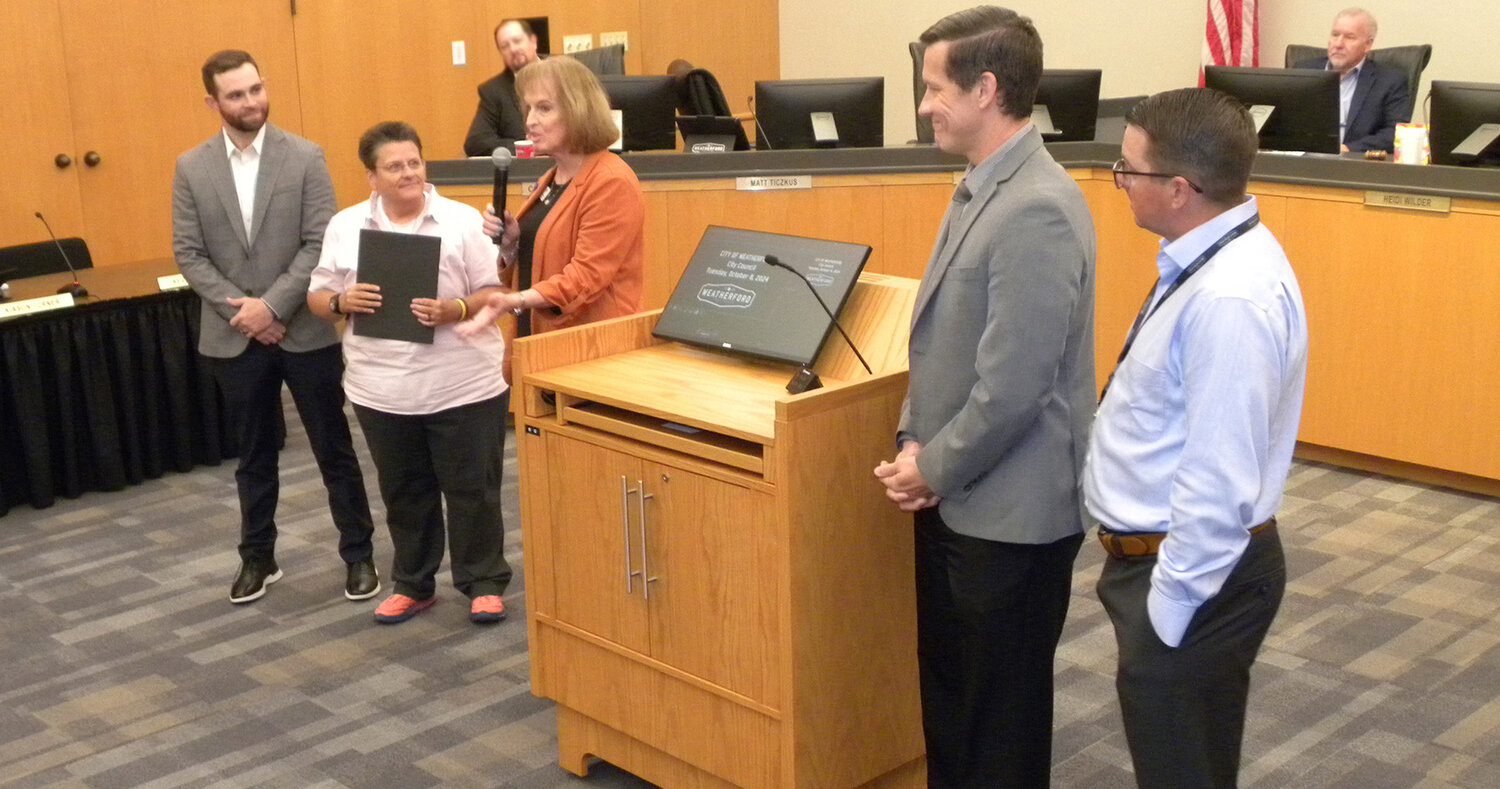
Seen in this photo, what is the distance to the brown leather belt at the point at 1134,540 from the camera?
210 centimetres

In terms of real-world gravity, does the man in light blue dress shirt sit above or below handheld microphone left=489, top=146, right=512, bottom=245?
below

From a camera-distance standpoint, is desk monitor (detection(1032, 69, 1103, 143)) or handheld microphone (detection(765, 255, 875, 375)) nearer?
handheld microphone (detection(765, 255, 875, 375))

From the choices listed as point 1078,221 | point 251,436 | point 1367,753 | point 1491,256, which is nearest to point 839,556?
point 1078,221

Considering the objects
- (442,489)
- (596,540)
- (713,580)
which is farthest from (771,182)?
(713,580)

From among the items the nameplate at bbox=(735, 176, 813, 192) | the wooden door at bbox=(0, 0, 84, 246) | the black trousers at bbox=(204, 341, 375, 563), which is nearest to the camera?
the black trousers at bbox=(204, 341, 375, 563)

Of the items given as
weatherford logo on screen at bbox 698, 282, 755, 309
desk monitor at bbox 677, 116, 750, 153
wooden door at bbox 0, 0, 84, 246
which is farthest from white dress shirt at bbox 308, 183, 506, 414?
wooden door at bbox 0, 0, 84, 246

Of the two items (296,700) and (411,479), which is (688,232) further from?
(296,700)

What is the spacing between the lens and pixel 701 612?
109 inches

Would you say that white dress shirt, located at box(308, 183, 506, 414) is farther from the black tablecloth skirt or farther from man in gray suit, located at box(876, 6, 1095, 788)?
the black tablecloth skirt

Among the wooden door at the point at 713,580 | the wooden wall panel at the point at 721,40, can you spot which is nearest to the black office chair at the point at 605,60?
the wooden wall panel at the point at 721,40

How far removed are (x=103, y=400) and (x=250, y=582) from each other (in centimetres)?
140

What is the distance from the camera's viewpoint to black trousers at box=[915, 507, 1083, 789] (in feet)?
8.07

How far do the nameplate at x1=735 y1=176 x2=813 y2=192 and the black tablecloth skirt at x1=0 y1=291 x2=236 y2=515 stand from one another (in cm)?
212

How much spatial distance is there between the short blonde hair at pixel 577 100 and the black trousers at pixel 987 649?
1410 mm
